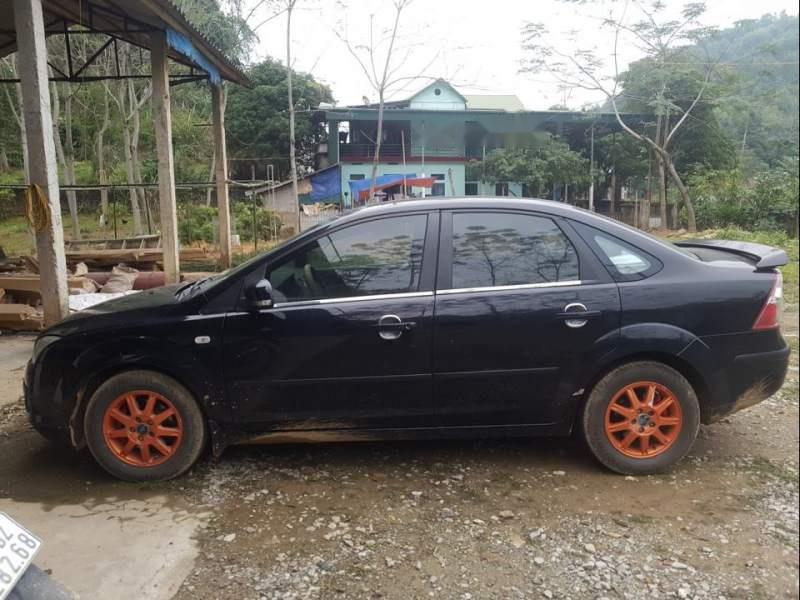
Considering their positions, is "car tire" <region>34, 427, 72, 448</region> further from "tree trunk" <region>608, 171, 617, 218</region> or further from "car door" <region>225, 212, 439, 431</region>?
"tree trunk" <region>608, 171, 617, 218</region>

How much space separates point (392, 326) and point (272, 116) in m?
11.3

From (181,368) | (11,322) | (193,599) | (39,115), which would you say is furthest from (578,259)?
(11,322)

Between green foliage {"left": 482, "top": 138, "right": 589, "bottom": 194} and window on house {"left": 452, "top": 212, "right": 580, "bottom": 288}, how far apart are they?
8610mm

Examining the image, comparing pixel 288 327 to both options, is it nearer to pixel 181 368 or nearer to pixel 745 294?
pixel 181 368

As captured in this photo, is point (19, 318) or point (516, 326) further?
point (19, 318)

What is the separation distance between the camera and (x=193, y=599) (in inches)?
90.6

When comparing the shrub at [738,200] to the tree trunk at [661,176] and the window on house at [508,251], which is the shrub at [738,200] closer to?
the tree trunk at [661,176]

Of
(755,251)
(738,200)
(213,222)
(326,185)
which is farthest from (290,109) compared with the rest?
(755,251)

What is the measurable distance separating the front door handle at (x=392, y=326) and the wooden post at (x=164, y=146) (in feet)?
19.1

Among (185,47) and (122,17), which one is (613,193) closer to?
(185,47)

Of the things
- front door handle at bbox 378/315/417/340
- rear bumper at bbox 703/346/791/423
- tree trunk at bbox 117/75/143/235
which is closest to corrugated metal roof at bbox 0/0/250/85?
front door handle at bbox 378/315/417/340

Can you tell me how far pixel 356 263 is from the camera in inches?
130

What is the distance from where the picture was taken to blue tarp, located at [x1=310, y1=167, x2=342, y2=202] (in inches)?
601

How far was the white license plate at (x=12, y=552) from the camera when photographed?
1584 millimetres
